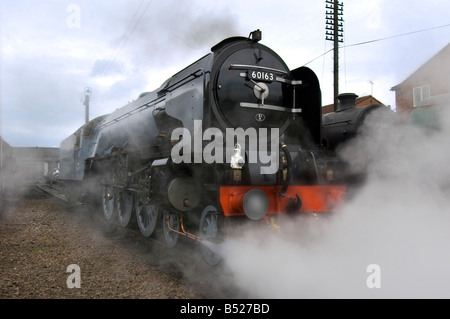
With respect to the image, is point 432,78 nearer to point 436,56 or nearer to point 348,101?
point 436,56

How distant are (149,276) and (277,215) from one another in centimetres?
166

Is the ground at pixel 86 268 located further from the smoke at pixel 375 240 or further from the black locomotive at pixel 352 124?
the black locomotive at pixel 352 124

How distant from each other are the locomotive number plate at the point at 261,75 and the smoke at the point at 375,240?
1691 mm

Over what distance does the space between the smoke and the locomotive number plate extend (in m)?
1.69

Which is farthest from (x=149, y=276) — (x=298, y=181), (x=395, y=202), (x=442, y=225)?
(x=442, y=225)

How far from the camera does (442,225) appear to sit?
477 cm

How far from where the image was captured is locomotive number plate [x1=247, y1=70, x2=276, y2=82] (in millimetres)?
4820

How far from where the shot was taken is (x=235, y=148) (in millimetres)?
4199

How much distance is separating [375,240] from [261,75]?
2.49 m

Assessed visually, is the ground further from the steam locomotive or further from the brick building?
the brick building

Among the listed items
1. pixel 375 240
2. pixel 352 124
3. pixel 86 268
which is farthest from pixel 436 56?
pixel 86 268

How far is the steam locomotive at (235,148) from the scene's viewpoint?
13.8ft
